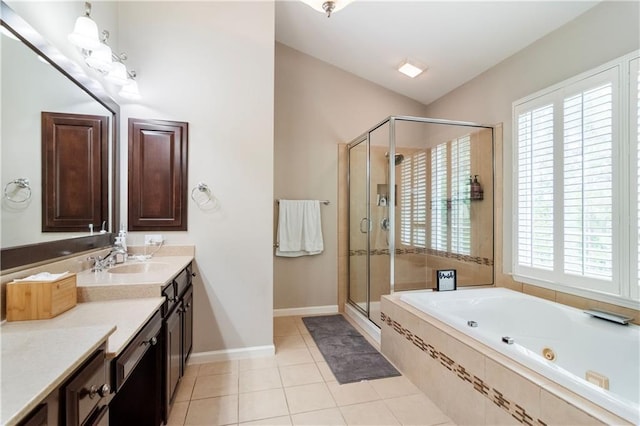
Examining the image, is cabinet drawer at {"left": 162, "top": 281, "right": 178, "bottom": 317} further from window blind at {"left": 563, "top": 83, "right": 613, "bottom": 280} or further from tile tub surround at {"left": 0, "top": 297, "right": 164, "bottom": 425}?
window blind at {"left": 563, "top": 83, "right": 613, "bottom": 280}

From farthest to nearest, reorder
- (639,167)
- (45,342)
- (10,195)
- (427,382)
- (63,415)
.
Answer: (427,382)
(639,167)
(10,195)
(45,342)
(63,415)

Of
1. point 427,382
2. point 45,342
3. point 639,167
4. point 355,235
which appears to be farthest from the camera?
point 355,235

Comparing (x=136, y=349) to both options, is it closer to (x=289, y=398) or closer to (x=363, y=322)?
(x=289, y=398)

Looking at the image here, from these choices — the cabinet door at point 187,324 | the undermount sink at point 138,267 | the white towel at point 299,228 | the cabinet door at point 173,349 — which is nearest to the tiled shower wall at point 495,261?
the white towel at point 299,228

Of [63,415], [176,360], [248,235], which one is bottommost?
[176,360]

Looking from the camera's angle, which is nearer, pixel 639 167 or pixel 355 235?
pixel 639 167

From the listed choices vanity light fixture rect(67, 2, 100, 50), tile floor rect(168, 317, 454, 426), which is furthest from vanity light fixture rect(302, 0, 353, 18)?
tile floor rect(168, 317, 454, 426)

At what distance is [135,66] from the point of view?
7.67 ft

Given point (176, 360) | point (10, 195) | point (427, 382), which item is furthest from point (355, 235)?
point (10, 195)

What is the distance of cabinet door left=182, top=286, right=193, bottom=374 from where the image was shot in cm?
204

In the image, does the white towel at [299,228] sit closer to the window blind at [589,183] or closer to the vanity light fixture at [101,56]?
the vanity light fixture at [101,56]

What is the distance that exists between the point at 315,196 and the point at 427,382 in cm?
227

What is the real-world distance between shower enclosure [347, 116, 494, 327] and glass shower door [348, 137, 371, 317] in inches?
0.5

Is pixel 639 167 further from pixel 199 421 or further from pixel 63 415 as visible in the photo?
pixel 199 421
